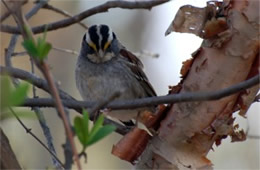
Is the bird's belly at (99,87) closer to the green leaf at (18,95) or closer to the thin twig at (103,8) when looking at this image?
the thin twig at (103,8)

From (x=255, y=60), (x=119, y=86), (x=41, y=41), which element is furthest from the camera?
(x=119, y=86)

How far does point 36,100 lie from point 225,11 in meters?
0.83

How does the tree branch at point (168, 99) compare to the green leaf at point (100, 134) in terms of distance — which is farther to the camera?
the tree branch at point (168, 99)

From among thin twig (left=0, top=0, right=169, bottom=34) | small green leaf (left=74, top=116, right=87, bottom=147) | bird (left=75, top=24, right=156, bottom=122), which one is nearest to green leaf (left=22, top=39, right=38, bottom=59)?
small green leaf (left=74, top=116, right=87, bottom=147)

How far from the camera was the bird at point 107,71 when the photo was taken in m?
3.49

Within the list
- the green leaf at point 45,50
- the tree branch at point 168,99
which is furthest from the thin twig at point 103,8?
the green leaf at point 45,50

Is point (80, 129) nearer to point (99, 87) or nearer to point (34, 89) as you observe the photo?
point (34, 89)

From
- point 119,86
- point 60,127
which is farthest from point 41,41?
point 60,127

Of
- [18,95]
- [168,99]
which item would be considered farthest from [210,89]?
[18,95]

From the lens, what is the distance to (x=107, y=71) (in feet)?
11.8

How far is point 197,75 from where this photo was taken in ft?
7.72

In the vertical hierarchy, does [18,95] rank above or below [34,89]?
above

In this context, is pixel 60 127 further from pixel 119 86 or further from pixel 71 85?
pixel 119 86

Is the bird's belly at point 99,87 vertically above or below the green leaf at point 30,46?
below
